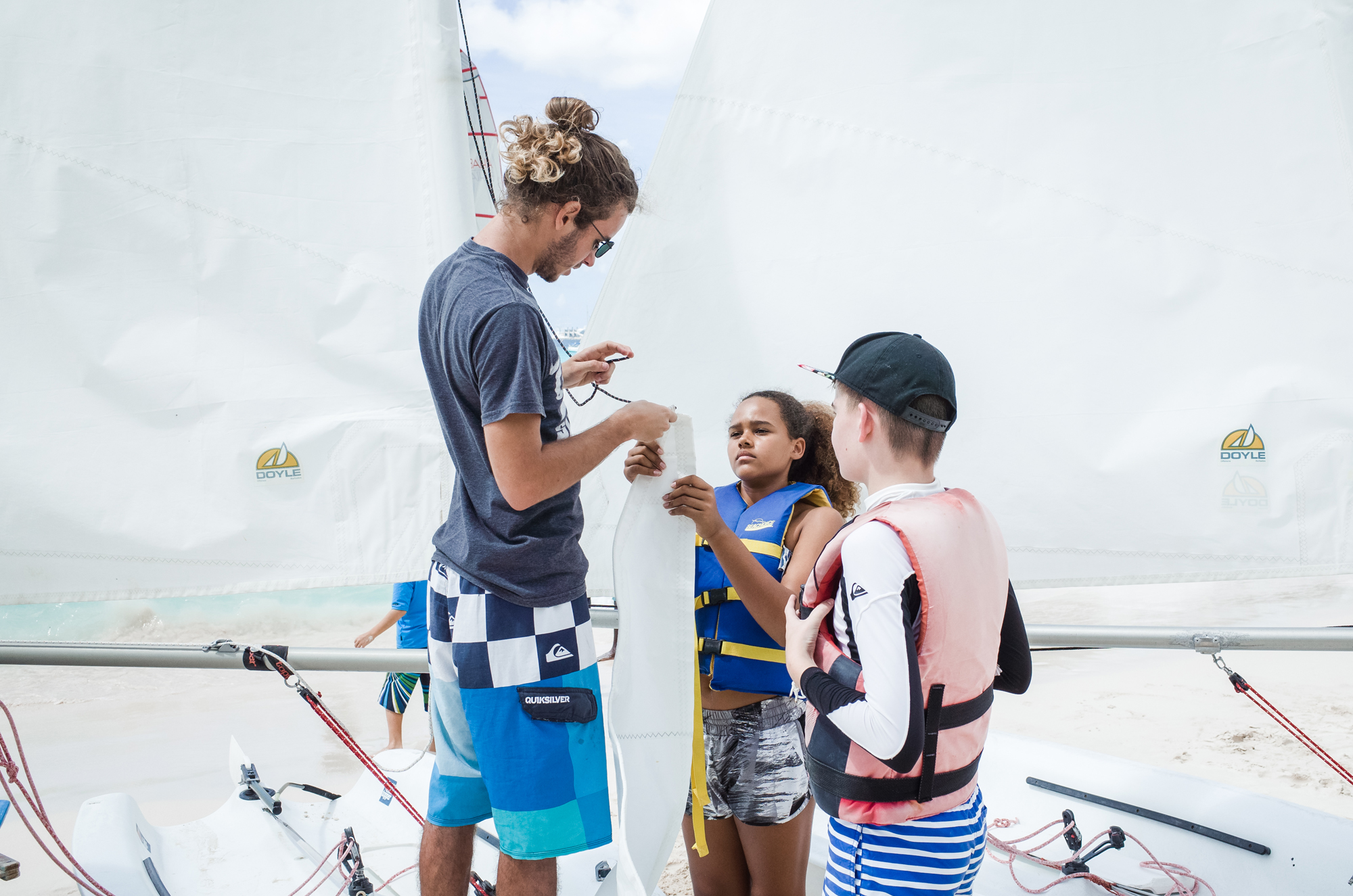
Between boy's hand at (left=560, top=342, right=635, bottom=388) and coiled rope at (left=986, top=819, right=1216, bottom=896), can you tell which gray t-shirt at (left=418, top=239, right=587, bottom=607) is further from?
coiled rope at (left=986, top=819, right=1216, bottom=896)

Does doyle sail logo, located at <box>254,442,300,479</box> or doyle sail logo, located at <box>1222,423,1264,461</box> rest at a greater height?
doyle sail logo, located at <box>254,442,300,479</box>

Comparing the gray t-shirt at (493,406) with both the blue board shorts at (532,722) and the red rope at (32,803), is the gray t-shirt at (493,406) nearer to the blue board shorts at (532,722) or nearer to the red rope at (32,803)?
the blue board shorts at (532,722)

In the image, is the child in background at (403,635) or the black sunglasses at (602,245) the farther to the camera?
the child in background at (403,635)

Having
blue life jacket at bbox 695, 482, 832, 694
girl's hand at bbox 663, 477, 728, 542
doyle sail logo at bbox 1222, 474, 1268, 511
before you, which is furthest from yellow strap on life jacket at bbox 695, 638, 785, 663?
doyle sail logo at bbox 1222, 474, 1268, 511

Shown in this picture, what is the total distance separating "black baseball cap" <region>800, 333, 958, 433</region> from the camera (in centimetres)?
112

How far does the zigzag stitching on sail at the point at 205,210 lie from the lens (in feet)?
6.08

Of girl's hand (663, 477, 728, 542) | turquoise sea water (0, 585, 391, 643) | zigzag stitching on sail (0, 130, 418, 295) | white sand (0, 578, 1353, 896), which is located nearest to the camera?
girl's hand (663, 477, 728, 542)

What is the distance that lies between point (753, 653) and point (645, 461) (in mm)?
412

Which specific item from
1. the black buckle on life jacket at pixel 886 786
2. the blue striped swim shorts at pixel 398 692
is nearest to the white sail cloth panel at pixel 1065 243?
the black buckle on life jacket at pixel 886 786

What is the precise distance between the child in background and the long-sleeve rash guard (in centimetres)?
277

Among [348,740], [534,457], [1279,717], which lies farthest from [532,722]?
[1279,717]

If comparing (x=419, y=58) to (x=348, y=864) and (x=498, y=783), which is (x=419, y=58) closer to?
(x=498, y=783)

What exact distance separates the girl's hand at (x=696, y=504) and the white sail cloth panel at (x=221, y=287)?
Answer: 0.78 m

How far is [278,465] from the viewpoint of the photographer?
1942mm
